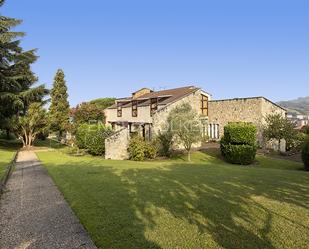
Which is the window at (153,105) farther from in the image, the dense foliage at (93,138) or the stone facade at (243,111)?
the stone facade at (243,111)

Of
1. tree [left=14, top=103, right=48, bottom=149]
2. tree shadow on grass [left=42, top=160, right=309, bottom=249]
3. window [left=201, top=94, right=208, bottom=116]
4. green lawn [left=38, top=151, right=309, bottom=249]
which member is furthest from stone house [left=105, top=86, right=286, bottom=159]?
green lawn [left=38, top=151, right=309, bottom=249]

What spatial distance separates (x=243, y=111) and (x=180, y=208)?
2732 centimetres

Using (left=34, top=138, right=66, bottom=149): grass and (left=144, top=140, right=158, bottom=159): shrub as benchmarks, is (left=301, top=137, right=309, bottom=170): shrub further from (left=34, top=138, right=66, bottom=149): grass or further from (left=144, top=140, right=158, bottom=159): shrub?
(left=34, top=138, right=66, bottom=149): grass

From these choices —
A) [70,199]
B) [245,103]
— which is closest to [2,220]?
[70,199]

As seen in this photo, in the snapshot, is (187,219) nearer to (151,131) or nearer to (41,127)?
(151,131)

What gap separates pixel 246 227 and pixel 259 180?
6.46m

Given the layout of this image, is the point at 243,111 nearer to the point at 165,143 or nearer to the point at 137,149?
the point at 165,143

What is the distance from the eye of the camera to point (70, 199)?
10.2m

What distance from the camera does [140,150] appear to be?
26.5 m

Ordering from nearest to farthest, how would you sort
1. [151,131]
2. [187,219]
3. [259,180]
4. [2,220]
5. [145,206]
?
[187,219]
[2,220]
[145,206]
[259,180]
[151,131]

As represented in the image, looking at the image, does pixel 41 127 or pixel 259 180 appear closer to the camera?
pixel 259 180

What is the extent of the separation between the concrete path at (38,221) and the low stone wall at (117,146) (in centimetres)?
1500

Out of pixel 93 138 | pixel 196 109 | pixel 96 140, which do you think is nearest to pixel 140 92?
pixel 196 109

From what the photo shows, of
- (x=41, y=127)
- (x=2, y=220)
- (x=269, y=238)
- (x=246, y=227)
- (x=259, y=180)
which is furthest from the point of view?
(x=41, y=127)
